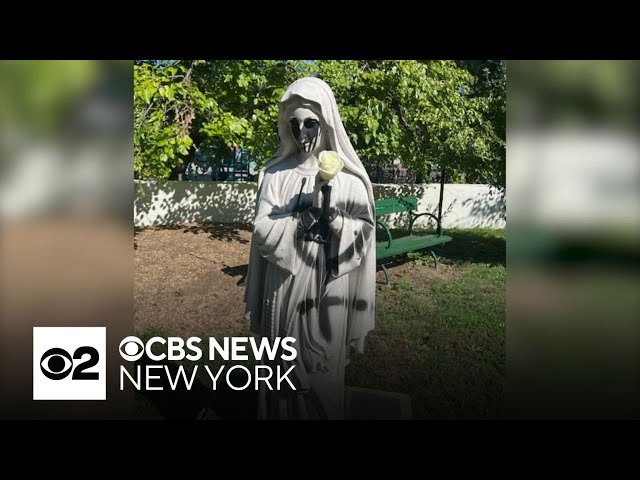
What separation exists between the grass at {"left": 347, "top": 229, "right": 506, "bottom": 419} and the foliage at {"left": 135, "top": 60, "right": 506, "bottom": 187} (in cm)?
216

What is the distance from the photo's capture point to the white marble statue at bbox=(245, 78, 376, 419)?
2.55 metres

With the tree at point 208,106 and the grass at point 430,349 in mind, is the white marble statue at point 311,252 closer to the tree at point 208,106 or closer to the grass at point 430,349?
the grass at point 430,349

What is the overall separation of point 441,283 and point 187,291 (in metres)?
4.55

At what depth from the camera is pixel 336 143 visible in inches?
104

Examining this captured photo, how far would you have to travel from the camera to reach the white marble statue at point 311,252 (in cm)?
255

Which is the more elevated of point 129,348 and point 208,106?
point 208,106

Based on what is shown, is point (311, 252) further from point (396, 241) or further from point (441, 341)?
point (396, 241)

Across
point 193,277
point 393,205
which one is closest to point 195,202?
point 193,277

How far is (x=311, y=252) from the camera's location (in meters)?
2.61

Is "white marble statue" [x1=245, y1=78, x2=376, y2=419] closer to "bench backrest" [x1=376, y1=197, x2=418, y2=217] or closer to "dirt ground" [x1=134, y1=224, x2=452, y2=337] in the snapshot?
"dirt ground" [x1=134, y1=224, x2=452, y2=337]

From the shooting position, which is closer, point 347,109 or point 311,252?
point 311,252

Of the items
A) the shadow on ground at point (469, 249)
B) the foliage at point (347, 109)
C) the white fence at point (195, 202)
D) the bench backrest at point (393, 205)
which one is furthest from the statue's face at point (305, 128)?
the white fence at point (195, 202)

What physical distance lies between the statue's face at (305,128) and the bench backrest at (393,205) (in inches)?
234

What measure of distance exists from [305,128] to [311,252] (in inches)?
26.6
